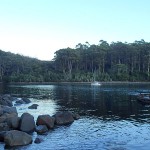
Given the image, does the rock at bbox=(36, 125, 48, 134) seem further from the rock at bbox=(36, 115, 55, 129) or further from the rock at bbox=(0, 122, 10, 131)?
the rock at bbox=(0, 122, 10, 131)

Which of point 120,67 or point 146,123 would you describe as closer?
point 146,123

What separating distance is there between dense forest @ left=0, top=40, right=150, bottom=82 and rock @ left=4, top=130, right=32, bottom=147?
468 feet

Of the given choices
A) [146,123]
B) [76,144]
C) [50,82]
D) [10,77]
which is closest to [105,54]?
[50,82]

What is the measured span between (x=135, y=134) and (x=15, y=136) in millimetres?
14610

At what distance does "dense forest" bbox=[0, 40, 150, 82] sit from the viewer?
582ft

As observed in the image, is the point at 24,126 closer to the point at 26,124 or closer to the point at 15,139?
the point at 26,124

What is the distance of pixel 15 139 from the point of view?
31656mm

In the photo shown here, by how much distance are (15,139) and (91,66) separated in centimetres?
16314

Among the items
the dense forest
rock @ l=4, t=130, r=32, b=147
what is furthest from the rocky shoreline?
the dense forest

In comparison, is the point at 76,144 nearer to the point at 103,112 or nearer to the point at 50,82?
the point at 103,112

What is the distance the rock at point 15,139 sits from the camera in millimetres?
Result: 31391

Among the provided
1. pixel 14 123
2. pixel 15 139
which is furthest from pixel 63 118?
pixel 15 139

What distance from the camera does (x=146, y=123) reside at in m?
44.2

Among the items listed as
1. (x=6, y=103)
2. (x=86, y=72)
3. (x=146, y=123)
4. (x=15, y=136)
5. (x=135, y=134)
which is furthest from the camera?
(x=86, y=72)
